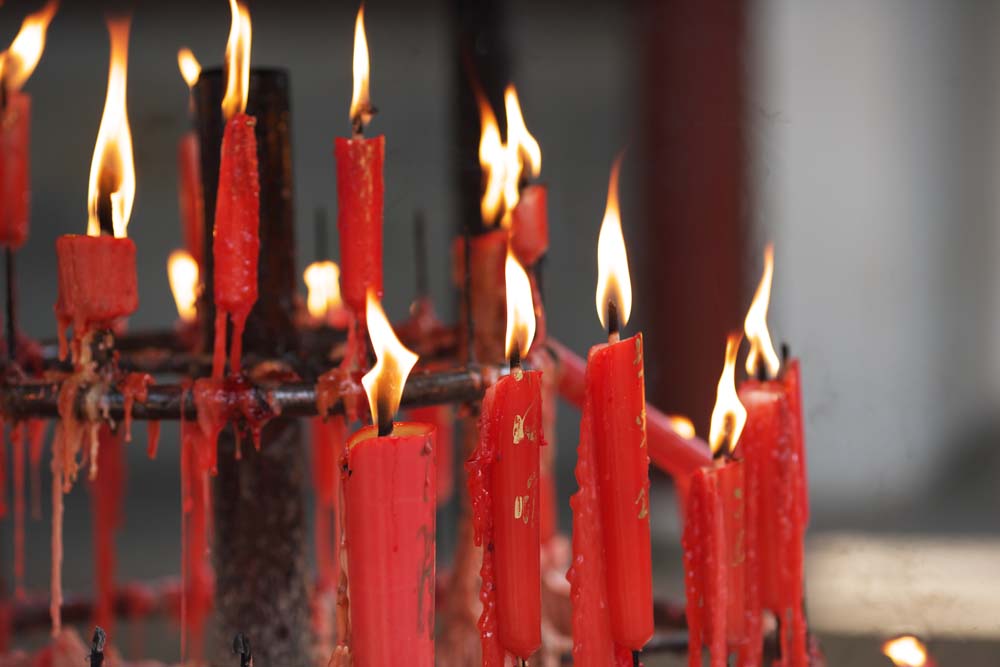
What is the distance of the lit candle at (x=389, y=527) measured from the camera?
0.50 meters

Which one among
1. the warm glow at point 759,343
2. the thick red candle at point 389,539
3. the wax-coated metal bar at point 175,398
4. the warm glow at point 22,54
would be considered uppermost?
the warm glow at point 22,54

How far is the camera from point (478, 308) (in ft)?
3.12

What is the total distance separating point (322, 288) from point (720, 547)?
0.74 m

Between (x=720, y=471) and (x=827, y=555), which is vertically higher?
(x=720, y=471)

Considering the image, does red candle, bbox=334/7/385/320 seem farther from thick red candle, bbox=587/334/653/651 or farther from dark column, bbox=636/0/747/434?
dark column, bbox=636/0/747/434

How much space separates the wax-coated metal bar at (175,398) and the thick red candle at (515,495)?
12 centimetres

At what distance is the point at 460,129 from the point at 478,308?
2.00 feet

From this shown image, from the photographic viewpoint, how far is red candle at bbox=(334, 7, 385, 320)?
0.65m

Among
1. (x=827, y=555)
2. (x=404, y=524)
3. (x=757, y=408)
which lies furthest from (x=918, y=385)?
(x=404, y=524)

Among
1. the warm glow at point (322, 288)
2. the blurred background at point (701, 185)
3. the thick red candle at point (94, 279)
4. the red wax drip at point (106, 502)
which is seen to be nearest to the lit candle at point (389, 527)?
the thick red candle at point (94, 279)

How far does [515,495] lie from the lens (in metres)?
0.53

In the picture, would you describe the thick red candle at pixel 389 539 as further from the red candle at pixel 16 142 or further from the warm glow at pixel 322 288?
the warm glow at pixel 322 288

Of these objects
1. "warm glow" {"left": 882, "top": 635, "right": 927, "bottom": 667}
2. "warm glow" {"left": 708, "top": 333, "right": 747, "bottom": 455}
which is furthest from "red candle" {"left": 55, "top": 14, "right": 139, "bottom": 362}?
"warm glow" {"left": 882, "top": 635, "right": 927, "bottom": 667}

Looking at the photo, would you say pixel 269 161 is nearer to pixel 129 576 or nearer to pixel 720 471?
pixel 720 471
